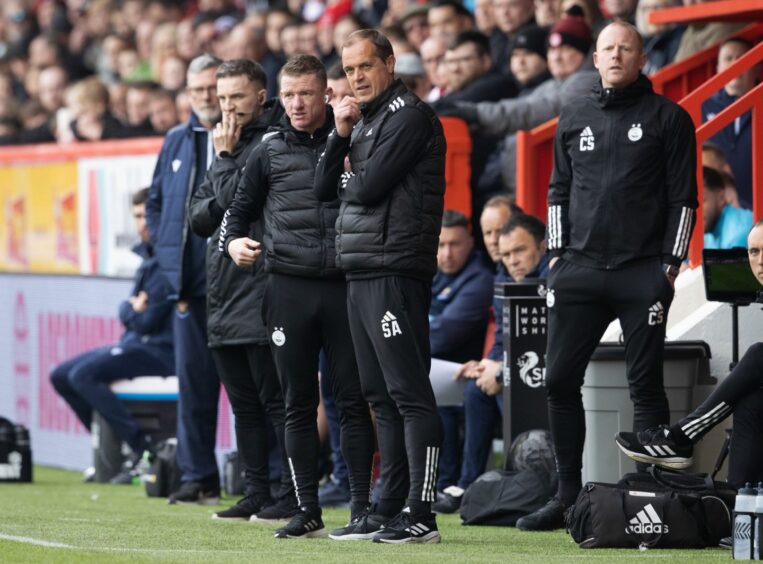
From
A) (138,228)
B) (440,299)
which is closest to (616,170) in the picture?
(440,299)

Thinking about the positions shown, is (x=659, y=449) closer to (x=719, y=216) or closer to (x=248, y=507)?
(x=248, y=507)

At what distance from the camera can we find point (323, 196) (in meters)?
7.62

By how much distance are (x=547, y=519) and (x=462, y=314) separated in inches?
94.3

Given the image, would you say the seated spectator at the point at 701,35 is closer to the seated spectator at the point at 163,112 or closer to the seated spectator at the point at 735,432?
the seated spectator at the point at 735,432

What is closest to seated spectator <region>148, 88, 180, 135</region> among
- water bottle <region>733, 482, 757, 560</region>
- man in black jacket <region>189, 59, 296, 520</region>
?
Answer: man in black jacket <region>189, 59, 296, 520</region>

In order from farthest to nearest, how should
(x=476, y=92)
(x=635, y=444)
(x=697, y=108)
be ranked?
(x=476, y=92) < (x=697, y=108) < (x=635, y=444)

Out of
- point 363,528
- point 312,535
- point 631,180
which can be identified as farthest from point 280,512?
point 631,180

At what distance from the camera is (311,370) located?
788cm

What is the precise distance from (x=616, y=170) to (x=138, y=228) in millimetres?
5411

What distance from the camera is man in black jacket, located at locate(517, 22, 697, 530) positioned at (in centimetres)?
766

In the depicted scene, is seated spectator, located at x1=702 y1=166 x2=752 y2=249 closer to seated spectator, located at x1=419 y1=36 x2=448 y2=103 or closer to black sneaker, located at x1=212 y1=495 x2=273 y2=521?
black sneaker, located at x1=212 y1=495 x2=273 y2=521

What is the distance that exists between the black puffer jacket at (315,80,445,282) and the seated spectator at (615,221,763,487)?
1169 mm

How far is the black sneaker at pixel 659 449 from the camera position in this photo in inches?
297

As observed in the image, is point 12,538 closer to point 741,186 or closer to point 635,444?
point 635,444
